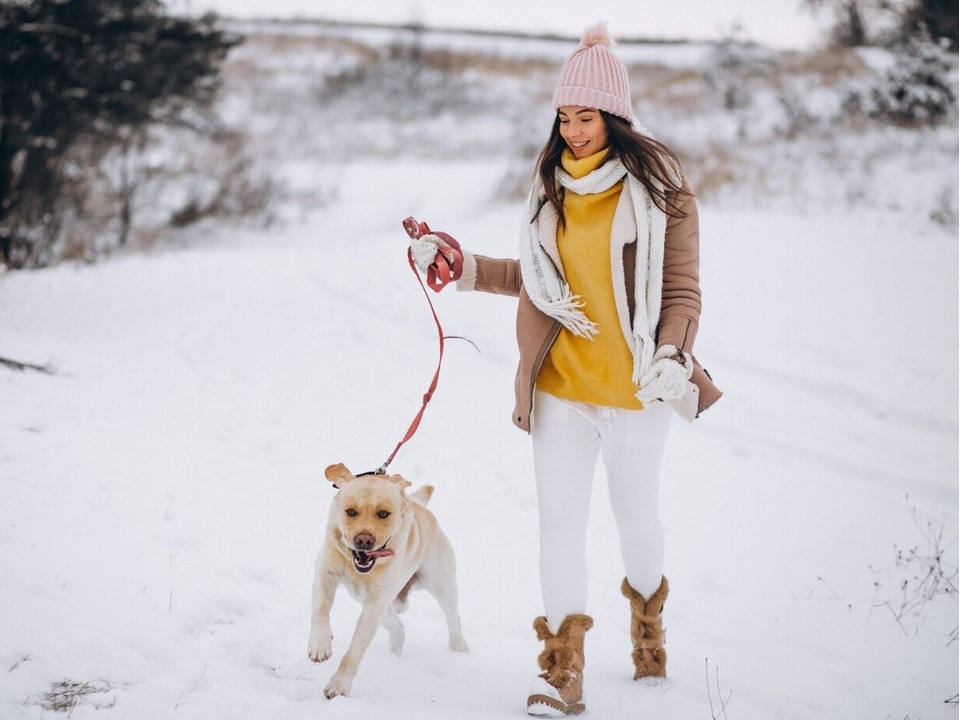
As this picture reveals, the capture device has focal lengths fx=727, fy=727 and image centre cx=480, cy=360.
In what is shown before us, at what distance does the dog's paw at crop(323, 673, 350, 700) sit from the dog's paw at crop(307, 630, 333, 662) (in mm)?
97

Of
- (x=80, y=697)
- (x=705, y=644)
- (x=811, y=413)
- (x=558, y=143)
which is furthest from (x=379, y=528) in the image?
(x=811, y=413)

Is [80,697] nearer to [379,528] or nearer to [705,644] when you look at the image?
[379,528]

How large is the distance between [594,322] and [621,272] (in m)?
0.19

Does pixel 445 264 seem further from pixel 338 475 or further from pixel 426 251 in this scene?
pixel 338 475

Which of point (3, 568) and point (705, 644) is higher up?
point (3, 568)

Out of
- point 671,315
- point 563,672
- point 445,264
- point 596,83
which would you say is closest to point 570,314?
point 671,315

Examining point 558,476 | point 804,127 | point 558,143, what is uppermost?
point 804,127

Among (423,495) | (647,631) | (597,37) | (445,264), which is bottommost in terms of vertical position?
(647,631)

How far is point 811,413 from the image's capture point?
19.1ft

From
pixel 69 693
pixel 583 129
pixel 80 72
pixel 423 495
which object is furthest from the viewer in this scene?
pixel 80 72

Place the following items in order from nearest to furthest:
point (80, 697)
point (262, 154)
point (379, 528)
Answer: point (80, 697), point (379, 528), point (262, 154)

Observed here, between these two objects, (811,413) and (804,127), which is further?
(804,127)

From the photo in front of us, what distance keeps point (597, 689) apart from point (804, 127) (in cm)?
1349

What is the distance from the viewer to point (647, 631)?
2.61 metres
